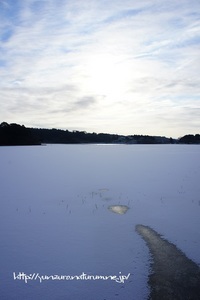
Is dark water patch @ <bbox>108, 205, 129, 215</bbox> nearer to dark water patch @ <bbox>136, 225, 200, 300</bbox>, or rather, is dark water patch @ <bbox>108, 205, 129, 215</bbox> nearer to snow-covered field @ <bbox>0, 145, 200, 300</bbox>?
snow-covered field @ <bbox>0, 145, 200, 300</bbox>

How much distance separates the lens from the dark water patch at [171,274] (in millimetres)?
5098

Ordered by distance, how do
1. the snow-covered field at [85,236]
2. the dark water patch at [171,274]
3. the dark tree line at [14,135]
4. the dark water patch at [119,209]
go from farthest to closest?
1. the dark tree line at [14,135]
2. the dark water patch at [119,209]
3. the snow-covered field at [85,236]
4. the dark water patch at [171,274]

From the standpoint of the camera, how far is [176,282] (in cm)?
548

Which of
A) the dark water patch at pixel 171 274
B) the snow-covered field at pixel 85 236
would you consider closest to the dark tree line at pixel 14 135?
the snow-covered field at pixel 85 236

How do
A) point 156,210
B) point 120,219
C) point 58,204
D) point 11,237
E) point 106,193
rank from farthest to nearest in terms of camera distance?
point 106,193 < point 58,204 < point 156,210 < point 120,219 < point 11,237

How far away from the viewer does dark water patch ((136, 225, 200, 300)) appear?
16.7ft

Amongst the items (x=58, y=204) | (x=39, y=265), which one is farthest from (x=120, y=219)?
Answer: (x=39, y=265)

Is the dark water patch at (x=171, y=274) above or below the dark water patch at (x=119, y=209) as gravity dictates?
below

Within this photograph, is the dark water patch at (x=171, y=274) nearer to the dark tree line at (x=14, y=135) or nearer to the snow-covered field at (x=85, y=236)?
the snow-covered field at (x=85, y=236)

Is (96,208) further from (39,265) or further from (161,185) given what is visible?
(161,185)

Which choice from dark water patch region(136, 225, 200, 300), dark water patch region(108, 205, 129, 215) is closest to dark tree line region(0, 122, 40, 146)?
dark water patch region(108, 205, 129, 215)

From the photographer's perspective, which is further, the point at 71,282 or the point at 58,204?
the point at 58,204

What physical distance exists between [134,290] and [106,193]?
30.4 ft

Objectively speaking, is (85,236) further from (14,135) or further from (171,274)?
(14,135)
